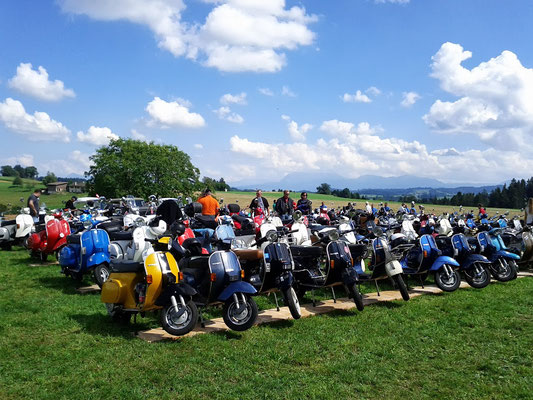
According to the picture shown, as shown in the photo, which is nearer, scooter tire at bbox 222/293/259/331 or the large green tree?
scooter tire at bbox 222/293/259/331

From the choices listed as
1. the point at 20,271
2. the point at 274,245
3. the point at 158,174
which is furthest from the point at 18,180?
the point at 274,245

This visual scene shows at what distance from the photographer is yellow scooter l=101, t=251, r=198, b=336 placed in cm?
496

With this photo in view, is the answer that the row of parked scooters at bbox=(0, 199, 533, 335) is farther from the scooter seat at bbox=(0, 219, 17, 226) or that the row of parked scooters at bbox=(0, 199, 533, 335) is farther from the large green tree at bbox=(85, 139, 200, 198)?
the large green tree at bbox=(85, 139, 200, 198)

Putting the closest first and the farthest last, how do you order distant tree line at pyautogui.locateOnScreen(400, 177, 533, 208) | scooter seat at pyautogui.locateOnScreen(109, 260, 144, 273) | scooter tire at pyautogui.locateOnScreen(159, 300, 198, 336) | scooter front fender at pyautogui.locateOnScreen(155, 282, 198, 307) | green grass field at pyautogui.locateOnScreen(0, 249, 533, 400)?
green grass field at pyautogui.locateOnScreen(0, 249, 533, 400) < scooter tire at pyautogui.locateOnScreen(159, 300, 198, 336) < scooter front fender at pyautogui.locateOnScreen(155, 282, 198, 307) < scooter seat at pyautogui.locateOnScreen(109, 260, 144, 273) < distant tree line at pyautogui.locateOnScreen(400, 177, 533, 208)

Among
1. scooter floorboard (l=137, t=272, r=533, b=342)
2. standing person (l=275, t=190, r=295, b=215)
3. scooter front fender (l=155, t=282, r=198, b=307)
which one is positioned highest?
standing person (l=275, t=190, r=295, b=215)

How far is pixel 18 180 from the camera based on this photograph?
87188 millimetres

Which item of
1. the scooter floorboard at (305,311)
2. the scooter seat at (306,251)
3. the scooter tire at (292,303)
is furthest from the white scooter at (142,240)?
Answer: the scooter seat at (306,251)

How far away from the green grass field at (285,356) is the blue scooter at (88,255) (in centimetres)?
102

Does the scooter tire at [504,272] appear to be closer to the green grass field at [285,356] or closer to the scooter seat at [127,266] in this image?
the green grass field at [285,356]

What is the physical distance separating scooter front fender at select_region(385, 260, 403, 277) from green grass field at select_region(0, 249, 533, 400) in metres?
0.56

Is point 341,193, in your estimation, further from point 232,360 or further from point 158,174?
point 232,360

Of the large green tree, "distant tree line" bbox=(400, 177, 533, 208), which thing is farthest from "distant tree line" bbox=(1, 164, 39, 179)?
"distant tree line" bbox=(400, 177, 533, 208)

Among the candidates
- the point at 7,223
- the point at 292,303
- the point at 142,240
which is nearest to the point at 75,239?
the point at 142,240

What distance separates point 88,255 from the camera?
7.95 m
